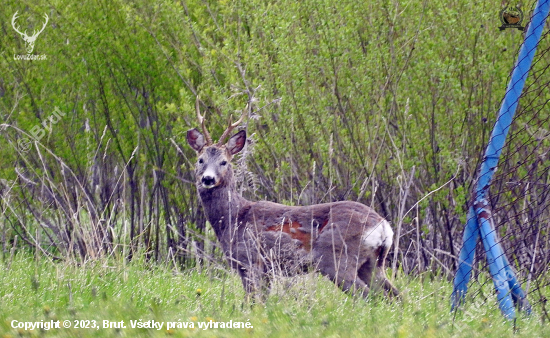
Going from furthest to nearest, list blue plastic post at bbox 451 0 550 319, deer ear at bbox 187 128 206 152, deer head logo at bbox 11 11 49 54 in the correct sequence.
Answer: deer head logo at bbox 11 11 49 54, deer ear at bbox 187 128 206 152, blue plastic post at bbox 451 0 550 319

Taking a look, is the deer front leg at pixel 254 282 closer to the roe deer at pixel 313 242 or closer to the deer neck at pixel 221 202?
the roe deer at pixel 313 242

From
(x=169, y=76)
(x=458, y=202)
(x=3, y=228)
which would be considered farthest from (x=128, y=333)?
(x=3, y=228)

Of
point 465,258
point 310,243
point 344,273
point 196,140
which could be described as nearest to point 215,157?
point 196,140

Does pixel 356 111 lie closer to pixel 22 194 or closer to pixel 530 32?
pixel 530 32

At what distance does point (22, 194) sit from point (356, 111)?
4393mm

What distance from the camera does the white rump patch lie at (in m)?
6.71

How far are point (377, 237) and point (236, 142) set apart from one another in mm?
1803

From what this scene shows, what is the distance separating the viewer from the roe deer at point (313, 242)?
667 centimetres

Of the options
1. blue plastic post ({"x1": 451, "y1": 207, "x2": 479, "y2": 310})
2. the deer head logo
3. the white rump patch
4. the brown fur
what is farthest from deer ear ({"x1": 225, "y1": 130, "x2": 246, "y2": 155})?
the deer head logo

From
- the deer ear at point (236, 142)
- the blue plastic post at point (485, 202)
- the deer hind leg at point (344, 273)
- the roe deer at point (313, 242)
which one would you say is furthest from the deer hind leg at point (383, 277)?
the deer ear at point (236, 142)

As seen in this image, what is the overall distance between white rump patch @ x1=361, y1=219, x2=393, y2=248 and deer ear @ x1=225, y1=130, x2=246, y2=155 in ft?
5.49

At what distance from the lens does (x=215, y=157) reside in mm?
7652

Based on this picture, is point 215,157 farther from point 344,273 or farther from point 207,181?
point 344,273

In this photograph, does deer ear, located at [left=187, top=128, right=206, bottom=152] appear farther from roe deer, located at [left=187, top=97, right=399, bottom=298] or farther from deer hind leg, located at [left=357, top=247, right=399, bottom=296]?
deer hind leg, located at [left=357, top=247, right=399, bottom=296]
